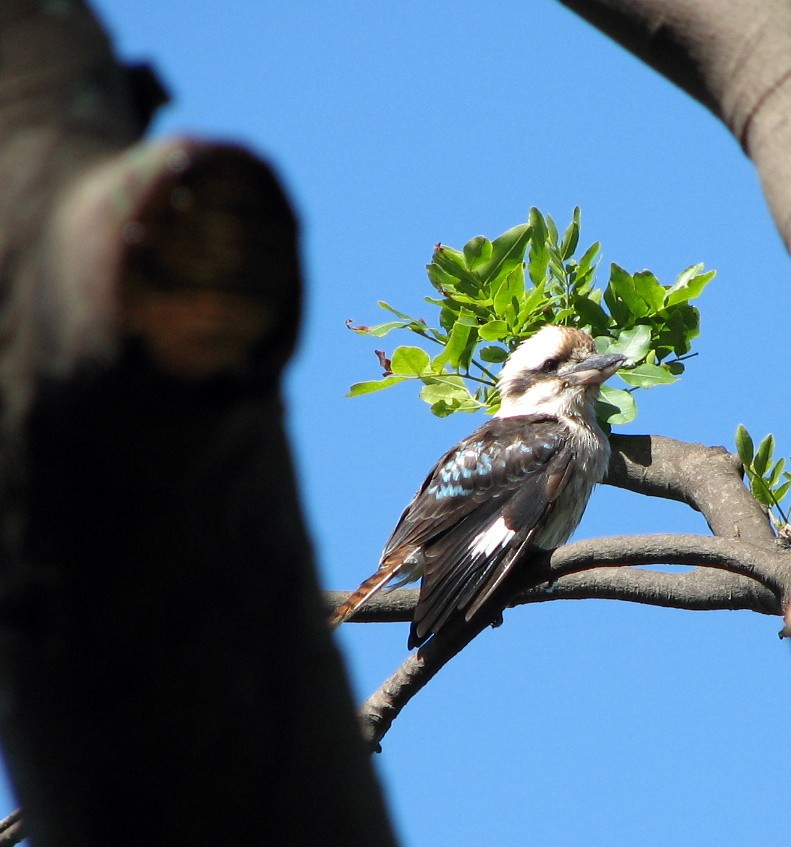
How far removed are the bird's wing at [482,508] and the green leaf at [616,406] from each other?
628mm

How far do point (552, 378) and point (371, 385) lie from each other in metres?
1.63

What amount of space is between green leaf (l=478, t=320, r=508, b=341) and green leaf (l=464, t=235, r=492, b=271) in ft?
0.74

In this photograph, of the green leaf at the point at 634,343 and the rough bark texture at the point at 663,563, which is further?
the green leaf at the point at 634,343

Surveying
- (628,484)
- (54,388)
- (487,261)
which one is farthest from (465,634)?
(54,388)

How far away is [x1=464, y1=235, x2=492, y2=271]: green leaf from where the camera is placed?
3.87 meters

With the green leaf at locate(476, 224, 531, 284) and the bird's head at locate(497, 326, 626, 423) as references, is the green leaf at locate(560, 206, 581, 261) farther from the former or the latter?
the bird's head at locate(497, 326, 626, 423)

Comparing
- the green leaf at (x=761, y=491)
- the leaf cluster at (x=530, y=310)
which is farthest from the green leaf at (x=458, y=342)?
the green leaf at (x=761, y=491)

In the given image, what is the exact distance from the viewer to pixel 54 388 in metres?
0.68

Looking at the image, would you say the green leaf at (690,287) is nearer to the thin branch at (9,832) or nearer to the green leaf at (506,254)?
the green leaf at (506,254)

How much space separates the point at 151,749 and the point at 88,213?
36 cm

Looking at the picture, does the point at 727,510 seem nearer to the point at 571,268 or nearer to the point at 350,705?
the point at 571,268

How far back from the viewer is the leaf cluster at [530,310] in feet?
12.7

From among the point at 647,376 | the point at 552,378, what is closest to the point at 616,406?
the point at 647,376

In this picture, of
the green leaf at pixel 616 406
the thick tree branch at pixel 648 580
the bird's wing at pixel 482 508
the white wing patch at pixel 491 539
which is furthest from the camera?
the white wing patch at pixel 491 539
